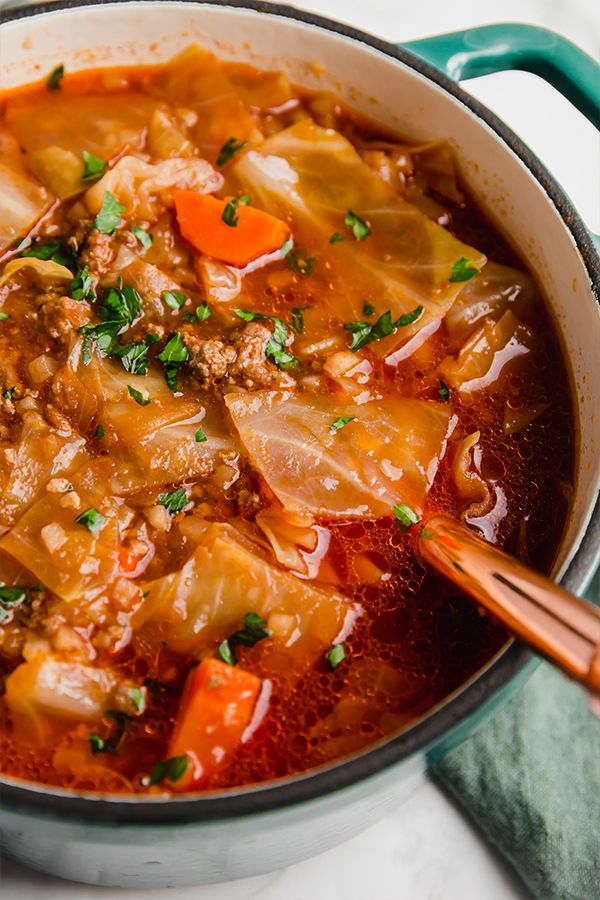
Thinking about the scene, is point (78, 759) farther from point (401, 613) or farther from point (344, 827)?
point (401, 613)

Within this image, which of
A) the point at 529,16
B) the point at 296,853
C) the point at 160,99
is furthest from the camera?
the point at 529,16

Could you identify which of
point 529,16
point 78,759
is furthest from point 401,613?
point 529,16

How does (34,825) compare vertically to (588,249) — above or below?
below

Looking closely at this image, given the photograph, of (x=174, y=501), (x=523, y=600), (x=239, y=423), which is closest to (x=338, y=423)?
(x=239, y=423)

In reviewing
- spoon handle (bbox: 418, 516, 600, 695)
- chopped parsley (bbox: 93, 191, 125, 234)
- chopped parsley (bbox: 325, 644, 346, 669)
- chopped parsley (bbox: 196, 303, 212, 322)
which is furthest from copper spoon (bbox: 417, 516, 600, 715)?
chopped parsley (bbox: 93, 191, 125, 234)

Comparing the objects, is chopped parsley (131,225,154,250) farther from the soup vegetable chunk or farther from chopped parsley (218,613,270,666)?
chopped parsley (218,613,270,666)

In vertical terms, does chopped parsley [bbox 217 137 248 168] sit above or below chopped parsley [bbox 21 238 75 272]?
above
